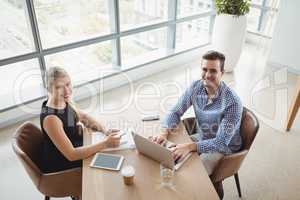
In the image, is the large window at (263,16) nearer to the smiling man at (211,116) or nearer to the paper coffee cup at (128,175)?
the smiling man at (211,116)

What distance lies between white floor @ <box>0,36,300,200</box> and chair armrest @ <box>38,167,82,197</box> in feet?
1.59

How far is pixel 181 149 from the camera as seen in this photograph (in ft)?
5.53

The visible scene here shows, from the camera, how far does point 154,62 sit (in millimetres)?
4180

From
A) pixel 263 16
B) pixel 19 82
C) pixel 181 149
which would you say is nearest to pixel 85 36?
pixel 19 82

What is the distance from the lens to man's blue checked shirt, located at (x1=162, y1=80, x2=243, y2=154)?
1.80 metres

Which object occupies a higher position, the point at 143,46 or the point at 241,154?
the point at 241,154

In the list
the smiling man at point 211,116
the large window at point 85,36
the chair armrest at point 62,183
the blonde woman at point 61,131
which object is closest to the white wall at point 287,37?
the large window at point 85,36

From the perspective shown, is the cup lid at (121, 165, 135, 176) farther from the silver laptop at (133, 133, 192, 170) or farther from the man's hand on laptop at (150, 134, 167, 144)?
the man's hand on laptop at (150, 134, 167, 144)

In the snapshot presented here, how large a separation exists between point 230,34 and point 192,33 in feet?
3.65

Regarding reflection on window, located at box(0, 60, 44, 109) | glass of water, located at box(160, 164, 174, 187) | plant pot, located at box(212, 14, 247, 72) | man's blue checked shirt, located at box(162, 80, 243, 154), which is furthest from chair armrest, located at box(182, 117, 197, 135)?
plant pot, located at box(212, 14, 247, 72)

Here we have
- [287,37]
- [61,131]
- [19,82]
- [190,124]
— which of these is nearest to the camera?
[61,131]

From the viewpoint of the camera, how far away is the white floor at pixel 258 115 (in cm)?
238

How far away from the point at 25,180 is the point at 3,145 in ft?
2.02

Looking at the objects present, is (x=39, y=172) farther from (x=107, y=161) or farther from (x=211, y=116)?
(x=211, y=116)
